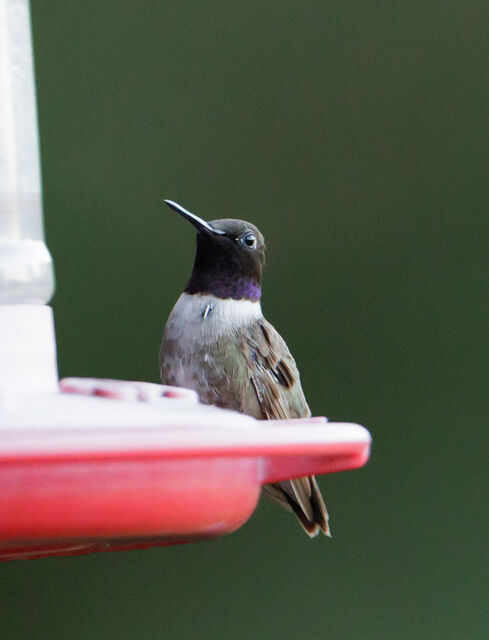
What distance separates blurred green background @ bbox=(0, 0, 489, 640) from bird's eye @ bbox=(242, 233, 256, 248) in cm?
97

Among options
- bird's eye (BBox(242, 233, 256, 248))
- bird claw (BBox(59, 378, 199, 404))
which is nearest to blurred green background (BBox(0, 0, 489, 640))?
bird's eye (BBox(242, 233, 256, 248))

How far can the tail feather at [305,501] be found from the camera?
7.20ft

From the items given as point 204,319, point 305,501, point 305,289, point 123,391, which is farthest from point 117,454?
point 305,289

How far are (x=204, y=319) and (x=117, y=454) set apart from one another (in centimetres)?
141

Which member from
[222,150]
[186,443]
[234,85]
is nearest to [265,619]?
[222,150]

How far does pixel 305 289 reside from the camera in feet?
10.9

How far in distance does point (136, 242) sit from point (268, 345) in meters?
1.20

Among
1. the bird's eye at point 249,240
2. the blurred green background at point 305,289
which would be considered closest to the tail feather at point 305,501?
the bird's eye at point 249,240

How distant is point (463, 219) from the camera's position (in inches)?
139

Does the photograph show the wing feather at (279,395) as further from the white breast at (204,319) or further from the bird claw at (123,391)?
the bird claw at (123,391)

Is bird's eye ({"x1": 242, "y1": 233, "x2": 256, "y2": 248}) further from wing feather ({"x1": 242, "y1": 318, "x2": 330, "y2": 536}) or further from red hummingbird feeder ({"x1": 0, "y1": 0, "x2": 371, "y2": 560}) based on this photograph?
red hummingbird feeder ({"x1": 0, "y1": 0, "x2": 371, "y2": 560})

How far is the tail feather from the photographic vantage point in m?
2.20

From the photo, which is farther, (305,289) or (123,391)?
(305,289)

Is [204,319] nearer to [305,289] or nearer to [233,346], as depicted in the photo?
[233,346]
